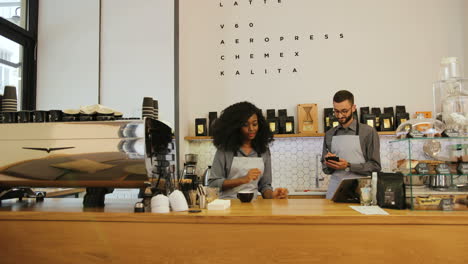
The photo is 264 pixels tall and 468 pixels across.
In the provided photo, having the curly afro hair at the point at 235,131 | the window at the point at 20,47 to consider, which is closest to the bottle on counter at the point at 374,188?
the curly afro hair at the point at 235,131

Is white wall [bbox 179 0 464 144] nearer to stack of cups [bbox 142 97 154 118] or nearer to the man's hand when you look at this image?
the man's hand

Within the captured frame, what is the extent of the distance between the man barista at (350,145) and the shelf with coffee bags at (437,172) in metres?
1.07

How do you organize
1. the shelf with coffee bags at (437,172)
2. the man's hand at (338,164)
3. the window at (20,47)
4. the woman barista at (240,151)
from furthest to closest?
the window at (20,47), the man's hand at (338,164), the woman barista at (240,151), the shelf with coffee bags at (437,172)

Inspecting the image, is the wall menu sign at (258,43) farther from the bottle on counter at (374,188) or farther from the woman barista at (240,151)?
the bottle on counter at (374,188)

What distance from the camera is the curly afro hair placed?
107 inches

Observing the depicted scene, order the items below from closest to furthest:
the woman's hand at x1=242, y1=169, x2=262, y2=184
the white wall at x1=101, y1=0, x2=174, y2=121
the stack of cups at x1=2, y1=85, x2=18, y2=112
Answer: the stack of cups at x1=2, y1=85, x2=18, y2=112 < the woman's hand at x1=242, y1=169, x2=262, y2=184 < the white wall at x1=101, y1=0, x2=174, y2=121

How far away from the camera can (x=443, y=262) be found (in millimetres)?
1549

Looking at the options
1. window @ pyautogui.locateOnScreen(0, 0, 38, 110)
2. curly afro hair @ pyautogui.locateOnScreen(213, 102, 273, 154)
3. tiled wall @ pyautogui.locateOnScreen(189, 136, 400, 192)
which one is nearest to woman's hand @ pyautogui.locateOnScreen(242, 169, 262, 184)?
curly afro hair @ pyautogui.locateOnScreen(213, 102, 273, 154)

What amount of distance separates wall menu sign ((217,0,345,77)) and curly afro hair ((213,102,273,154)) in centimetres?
189

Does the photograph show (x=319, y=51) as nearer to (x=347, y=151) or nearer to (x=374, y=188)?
(x=347, y=151)

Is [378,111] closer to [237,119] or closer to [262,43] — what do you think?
[262,43]

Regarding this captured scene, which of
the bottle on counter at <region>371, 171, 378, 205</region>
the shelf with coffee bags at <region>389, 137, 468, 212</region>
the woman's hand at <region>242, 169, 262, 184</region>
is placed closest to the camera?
the shelf with coffee bags at <region>389, 137, 468, 212</region>

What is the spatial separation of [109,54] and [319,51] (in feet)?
7.79

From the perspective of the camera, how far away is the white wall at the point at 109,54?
4.12 m
